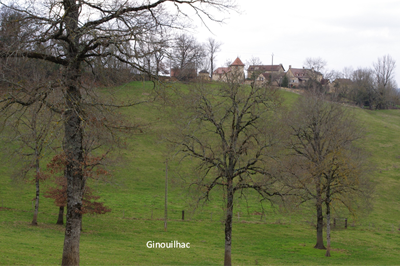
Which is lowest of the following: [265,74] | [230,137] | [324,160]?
[324,160]

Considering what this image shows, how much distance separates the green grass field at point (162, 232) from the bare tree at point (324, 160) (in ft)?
8.42

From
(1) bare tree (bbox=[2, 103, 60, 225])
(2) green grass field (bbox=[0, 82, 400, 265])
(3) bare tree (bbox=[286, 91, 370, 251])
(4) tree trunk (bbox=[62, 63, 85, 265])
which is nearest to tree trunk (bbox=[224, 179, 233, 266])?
(2) green grass field (bbox=[0, 82, 400, 265])

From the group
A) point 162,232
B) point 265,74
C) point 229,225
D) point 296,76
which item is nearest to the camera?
point 229,225

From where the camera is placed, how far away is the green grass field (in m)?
18.0

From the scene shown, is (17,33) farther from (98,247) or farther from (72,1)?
(98,247)

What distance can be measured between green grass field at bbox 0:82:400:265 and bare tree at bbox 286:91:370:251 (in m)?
2.57

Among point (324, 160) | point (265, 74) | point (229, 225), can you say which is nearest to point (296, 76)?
point (265, 74)

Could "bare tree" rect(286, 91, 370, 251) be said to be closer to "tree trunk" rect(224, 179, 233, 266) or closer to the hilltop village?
the hilltop village

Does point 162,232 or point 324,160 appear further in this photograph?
point 162,232

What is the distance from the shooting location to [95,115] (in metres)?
8.53

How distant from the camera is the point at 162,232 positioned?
26891mm

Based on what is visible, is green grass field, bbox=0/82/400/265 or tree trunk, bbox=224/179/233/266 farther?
green grass field, bbox=0/82/400/265

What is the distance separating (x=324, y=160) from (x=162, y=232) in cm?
1393

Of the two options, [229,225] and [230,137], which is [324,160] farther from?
[229,225]
